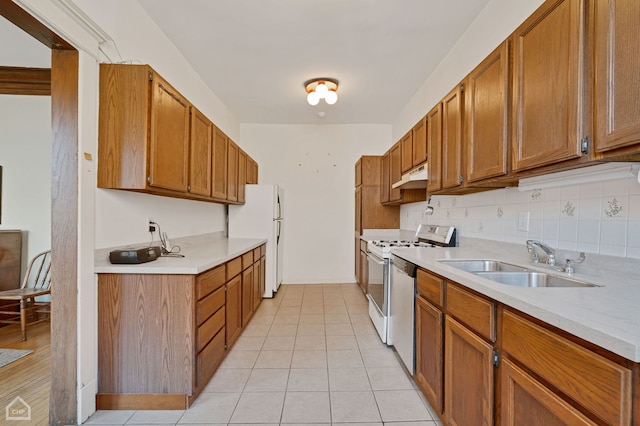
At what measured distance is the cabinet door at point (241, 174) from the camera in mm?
3805

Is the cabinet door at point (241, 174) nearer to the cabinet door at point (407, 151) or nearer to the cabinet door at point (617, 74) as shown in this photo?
the cabinet door at point (407, 151)

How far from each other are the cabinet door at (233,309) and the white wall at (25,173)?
2332 mm

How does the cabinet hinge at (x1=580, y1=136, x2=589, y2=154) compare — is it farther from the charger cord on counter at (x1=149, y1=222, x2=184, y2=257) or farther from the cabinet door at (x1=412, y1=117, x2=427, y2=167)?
the charger cord on counter at (x1=149, y1=222, x2=184, y2=257)

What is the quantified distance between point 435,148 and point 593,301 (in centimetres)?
172

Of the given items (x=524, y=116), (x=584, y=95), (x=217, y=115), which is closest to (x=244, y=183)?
(x=217, y=115)

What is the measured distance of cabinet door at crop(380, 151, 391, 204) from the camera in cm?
404

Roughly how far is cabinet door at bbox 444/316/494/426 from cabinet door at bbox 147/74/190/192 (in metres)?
1.99

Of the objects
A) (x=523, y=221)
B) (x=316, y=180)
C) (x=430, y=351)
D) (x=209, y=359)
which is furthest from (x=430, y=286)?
(x=316, y=180)

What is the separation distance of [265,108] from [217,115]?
0.74m

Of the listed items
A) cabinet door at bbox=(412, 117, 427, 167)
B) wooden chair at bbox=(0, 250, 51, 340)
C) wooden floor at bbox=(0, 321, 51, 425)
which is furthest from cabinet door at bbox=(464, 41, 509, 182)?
wooden chair at bbox=(0, 250, 51, 340)

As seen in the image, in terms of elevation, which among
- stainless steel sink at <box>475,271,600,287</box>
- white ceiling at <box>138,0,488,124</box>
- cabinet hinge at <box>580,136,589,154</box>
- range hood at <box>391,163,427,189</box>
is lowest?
stainless steel sink at <box>475,271,600,287</box>

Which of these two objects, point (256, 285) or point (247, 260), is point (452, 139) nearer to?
point (247, 260)

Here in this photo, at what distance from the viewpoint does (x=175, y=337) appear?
1.73 metres

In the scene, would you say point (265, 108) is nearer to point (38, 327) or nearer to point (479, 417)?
point (38, 327)
